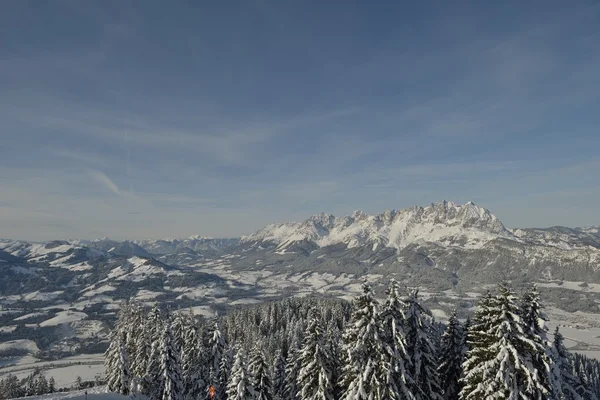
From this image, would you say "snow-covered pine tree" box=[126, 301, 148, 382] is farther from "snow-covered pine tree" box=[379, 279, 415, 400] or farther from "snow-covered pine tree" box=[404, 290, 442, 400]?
"snow-covered pine tree" box=[379, 279, 415, 400]

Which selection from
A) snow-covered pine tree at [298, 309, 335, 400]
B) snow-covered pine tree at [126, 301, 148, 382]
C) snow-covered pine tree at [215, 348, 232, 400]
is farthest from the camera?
snow-covered pine tree at [126, 301, 148, 382]

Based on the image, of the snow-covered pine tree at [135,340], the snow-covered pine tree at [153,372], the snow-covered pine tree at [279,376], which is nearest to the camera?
the snow-covered pine tree at [153,372]

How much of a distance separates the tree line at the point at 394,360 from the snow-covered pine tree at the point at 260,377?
0.12m

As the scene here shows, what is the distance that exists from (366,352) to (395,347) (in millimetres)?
2238

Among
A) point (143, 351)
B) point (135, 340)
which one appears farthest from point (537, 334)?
point (135, 340)

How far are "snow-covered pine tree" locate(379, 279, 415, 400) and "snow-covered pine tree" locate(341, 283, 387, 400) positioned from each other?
0.52 metres

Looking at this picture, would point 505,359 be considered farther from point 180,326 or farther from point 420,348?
point 180,326

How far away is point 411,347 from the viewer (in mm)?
31844

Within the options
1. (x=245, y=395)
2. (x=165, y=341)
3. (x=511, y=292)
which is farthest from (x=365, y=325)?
(x=165, y=341)

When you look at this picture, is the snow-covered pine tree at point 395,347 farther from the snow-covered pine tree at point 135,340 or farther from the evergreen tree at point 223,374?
the snow-covered pine tree at point 135,340

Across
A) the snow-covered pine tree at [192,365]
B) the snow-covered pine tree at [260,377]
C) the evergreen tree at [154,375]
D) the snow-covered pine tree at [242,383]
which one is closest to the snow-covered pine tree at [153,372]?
the evergreen tree at [154,375]

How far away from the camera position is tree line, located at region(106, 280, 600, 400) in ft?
83.9

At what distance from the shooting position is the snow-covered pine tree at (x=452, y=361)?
36812mm

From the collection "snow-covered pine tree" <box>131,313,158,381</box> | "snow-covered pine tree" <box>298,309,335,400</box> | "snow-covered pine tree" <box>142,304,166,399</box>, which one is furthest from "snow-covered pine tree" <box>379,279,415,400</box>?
"snow-covered pine tree" <box>131,313,158,381</box>
